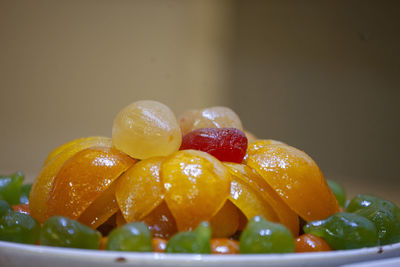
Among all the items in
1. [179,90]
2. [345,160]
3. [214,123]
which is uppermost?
[214,123]

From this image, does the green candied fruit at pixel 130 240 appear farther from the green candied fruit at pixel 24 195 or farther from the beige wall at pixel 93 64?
the beige wall at pixel 93 64

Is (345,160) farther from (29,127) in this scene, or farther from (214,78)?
(29,127)

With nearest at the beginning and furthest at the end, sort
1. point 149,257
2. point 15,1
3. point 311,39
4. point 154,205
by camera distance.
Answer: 1. point 149,257
2. point 154,205
3. point 15,1
4. point 311,39

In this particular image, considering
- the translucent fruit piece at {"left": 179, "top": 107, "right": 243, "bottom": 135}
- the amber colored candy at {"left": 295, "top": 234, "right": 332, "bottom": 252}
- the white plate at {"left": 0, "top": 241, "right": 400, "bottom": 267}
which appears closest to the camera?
the white plate at {"left": 0, "top": 241, "right": 400, "bottom": 267}

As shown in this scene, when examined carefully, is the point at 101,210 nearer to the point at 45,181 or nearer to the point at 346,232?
the point at 45,181

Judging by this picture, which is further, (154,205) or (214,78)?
(214,78)

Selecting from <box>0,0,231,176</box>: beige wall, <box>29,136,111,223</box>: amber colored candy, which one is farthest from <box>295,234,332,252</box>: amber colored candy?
<box>0,0,231,176</box>: beige wall

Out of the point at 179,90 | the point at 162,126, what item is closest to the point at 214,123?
the point at 162,126

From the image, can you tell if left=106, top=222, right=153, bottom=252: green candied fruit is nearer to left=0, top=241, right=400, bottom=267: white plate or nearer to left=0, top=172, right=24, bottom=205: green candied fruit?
left=0, top=241, right=400, bottom=267: white plate
